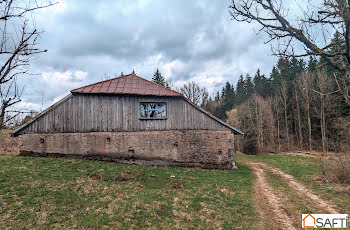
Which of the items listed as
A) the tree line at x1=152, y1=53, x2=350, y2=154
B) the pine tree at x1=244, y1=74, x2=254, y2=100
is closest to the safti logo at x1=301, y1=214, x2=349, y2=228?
the tree line at x1=152, y1=53, x2=350, y2=154

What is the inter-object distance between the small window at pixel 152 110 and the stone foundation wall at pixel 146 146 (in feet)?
4.30

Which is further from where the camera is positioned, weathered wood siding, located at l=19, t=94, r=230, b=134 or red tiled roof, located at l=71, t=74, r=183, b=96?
red tiled roof, located at l=71, t=74, r=183, b=96

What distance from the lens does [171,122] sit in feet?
47.0

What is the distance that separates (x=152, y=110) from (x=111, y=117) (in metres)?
3.20

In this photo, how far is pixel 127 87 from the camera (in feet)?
46.8

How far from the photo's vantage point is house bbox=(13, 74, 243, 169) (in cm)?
1274

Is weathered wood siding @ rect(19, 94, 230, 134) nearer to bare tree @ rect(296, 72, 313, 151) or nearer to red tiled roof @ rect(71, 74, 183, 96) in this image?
red tiled roof @ rect(71, 74, 183, 96)

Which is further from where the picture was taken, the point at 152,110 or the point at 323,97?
the point at 323,97

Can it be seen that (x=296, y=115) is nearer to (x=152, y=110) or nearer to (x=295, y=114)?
(x=295, y=114)

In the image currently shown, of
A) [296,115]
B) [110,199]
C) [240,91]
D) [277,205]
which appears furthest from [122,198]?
[240,91]

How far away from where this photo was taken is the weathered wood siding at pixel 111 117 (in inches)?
504

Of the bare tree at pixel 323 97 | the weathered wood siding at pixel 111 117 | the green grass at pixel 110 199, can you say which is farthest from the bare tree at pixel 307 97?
the green grass at pixel 110 199

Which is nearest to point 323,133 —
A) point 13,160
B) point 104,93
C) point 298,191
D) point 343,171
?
point 343,171

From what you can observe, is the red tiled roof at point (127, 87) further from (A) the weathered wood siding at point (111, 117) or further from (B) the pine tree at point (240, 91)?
(B) the pine tree at point (240, 91)
